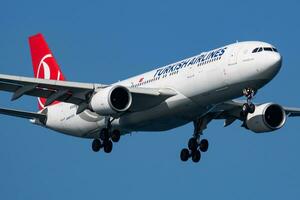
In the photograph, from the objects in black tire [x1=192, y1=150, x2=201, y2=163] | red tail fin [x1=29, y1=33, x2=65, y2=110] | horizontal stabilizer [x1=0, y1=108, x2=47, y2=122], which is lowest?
black tire [x1=192, y1=150, x2=201, y2=163]

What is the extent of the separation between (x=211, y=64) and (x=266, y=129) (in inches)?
282

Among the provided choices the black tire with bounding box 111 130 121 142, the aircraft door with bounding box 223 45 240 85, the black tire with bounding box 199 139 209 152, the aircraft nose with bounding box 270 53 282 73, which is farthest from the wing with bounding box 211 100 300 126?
the aircraft nose with bounding box 270 53 282 73

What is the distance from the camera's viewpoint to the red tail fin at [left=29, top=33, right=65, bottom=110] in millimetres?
60656

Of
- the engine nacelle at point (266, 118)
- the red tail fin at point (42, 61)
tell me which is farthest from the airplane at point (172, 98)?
the red tail fin at point (42, 61)

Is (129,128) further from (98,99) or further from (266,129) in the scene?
(266,129)

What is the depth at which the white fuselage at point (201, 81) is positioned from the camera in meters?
46.2

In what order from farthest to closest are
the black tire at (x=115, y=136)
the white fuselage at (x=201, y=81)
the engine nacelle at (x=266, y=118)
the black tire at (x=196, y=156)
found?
the black tire at (x=196, y=156) < the engine nacelle at (x=266, y=118) < the black tire at (x=115, y=136) < the white fuselage at (x=201, y=81)

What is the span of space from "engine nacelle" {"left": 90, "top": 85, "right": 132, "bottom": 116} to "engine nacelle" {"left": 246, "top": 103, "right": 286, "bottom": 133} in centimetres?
812

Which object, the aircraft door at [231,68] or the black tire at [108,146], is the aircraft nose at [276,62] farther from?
the black tire at [108,146]

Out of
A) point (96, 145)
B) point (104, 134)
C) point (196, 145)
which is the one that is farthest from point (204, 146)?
point (96, 145)

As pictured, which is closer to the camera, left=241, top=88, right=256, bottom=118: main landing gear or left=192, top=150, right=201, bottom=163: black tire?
left=241, top=88, right=256, bottom=118: main landing gear

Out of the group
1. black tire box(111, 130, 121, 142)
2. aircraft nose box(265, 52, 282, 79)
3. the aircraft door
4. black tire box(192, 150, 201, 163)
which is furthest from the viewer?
black tire box(192, 150, 201, 163)

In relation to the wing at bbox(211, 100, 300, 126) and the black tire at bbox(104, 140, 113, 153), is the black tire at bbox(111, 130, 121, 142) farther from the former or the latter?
the wing at bbox(211, 100, 300, 126)

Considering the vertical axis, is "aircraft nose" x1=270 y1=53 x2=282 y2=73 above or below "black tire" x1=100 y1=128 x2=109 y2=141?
above
